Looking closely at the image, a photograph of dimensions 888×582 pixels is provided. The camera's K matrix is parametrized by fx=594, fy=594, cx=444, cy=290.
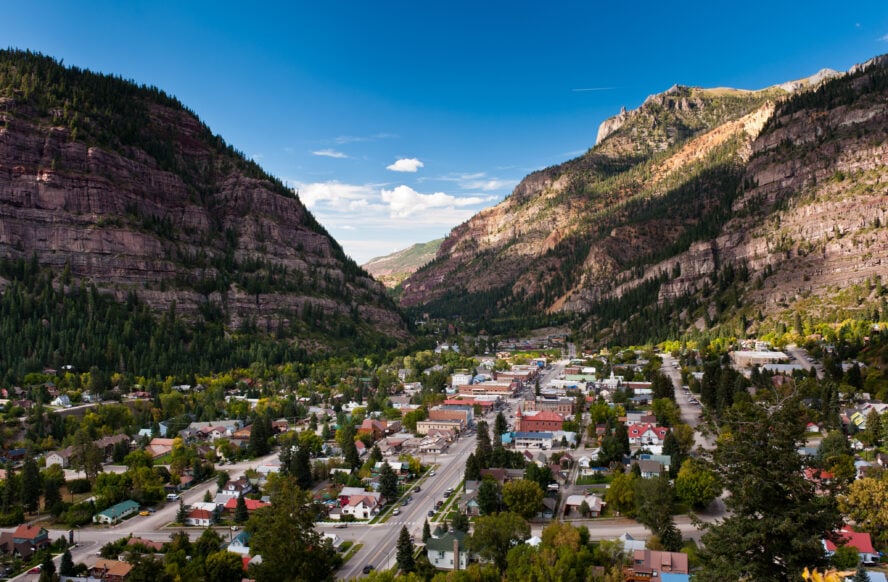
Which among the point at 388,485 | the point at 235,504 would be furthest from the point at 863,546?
the point at 235,504

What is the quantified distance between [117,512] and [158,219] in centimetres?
11642

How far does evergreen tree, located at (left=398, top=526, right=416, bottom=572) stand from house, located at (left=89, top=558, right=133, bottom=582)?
1715 centimetres

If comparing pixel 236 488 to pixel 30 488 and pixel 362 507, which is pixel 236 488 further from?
pixel 30 488

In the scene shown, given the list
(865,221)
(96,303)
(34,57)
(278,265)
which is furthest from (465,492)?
(34,57)

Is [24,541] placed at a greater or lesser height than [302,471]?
lesser

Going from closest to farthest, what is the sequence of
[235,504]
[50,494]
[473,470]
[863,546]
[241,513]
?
[863,546]
[241,513]
[50,494]
[235,504]
[473,470]

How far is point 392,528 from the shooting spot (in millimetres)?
48062

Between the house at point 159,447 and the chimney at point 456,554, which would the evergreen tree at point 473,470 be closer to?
the chimney at point 456,554

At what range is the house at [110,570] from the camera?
3850 centimetres

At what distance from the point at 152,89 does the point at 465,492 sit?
18831 cm

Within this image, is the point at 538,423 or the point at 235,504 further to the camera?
the point at 538,423

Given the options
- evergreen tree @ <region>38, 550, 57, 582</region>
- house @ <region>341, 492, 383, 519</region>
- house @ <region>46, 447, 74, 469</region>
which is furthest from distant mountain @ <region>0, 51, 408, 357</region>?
evergreen tree @ <region>38, 550, 57, 582</region>

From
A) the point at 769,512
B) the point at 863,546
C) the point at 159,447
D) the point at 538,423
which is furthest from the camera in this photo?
the point at 538,423

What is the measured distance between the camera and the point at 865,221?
13988 centimetres
